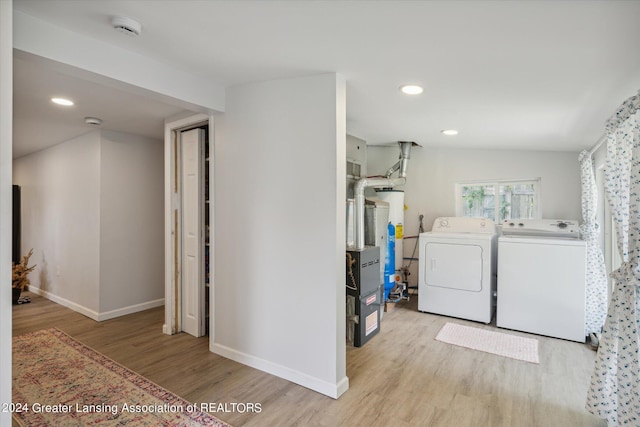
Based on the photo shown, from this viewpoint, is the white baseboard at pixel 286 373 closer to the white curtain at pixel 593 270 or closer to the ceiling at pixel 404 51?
the ceiling at pixel 404 51

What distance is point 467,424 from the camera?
1979mm

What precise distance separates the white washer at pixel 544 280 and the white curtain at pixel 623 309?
4.41 ft

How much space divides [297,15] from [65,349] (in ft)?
11.2

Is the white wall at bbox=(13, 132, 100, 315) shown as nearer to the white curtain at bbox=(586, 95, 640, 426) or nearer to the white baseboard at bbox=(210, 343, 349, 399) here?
the white baseboard at bbox=(210, 343, 349, 399)

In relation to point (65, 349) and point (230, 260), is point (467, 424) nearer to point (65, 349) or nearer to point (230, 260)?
point (230, 260)

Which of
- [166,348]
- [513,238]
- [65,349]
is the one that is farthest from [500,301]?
[65,349]

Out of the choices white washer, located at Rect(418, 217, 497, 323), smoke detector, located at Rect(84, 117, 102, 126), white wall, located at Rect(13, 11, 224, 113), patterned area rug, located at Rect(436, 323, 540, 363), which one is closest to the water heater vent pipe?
white washer, located at Rect(418, 217, 497, 323)

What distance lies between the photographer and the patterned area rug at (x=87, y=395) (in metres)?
2.02

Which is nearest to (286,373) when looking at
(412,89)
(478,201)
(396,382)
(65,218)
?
(396,382)

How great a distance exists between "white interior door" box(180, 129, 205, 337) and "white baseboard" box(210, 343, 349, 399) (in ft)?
1.87

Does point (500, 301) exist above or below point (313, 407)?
above

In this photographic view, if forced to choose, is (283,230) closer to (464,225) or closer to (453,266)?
(453,266)

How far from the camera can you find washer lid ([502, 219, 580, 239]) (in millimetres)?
3467

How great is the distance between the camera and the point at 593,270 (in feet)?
10.5
